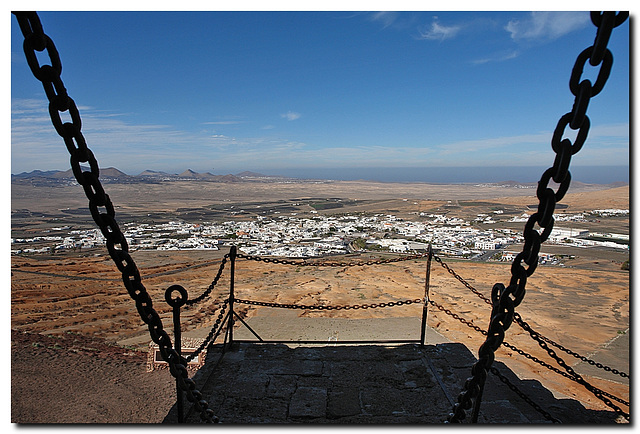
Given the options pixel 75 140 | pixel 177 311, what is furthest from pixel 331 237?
pixel 75 140

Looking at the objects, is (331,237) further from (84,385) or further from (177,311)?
(177,311)

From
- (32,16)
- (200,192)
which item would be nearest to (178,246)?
(32,16)

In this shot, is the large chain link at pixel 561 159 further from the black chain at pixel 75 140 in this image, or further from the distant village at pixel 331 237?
the distant village at pixel 331 237

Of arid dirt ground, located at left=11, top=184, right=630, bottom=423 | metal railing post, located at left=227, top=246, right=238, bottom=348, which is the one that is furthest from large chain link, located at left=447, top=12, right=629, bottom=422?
arid dirt ground, located at left=11, top=184, right=630, bottom=423

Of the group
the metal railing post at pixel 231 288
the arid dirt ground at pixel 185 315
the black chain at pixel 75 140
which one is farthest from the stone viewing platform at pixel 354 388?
the black chain at pixel 75 140

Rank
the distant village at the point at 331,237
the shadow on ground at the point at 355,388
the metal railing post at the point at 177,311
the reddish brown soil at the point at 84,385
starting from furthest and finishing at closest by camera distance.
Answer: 1. the distant village at the point at 331,237
2. the reddish brown soil at the point at 84,385
3. the shadow on ground at the point at 355,388
4. the metal railing post at the point at 177,311

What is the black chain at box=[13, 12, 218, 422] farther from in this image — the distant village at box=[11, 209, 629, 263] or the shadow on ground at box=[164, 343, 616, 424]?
the distant village at box=[11, 209, 629, 263]
